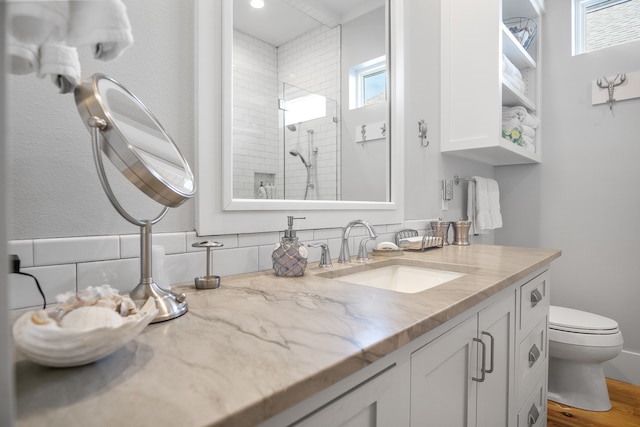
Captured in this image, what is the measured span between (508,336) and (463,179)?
1289mm

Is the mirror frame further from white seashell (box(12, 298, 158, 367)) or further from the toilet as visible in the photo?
the toilet

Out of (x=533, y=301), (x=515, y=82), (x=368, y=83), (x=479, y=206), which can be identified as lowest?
(x=533, y=301)

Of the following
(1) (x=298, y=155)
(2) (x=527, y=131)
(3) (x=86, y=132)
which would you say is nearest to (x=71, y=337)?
(3) (x=86, y=132)

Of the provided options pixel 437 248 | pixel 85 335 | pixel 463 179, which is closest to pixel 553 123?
pixel 463 179

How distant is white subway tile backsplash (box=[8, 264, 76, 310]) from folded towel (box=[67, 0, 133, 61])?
0.44 m

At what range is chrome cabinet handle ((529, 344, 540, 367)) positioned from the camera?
1317mm

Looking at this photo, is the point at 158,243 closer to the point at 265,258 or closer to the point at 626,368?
the point at 265,258

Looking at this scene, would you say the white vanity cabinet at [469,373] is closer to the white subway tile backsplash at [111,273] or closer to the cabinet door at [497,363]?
the cabinet door at [497,363]

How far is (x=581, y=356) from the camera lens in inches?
69.0

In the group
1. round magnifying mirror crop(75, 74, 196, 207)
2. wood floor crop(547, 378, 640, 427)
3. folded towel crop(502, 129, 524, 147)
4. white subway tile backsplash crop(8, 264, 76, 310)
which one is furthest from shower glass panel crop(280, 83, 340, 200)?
wood floor crop(547, 378, 640, 427)

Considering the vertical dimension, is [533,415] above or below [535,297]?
below

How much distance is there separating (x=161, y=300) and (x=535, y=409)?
1515mm

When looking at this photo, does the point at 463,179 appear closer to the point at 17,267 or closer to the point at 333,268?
the point at 333,268

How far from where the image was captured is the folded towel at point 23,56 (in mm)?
412
